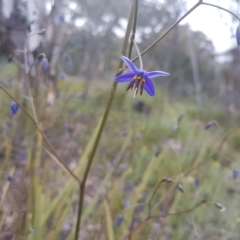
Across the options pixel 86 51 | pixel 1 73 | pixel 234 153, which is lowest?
pixel 234 153

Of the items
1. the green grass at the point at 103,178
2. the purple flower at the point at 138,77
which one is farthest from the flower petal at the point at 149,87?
the green grass at the point at 103,178

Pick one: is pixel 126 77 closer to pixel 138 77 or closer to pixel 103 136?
pixel 138 77

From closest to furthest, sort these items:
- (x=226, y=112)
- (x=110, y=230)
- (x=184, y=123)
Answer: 1. (x=110, y=230)
2. (x=184, y=123)
3. (x=226, y=112)

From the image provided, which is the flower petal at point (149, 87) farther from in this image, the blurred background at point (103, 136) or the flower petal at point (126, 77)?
the blurred background at point (103, 136)

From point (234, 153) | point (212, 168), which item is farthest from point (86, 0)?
point (234, 153)

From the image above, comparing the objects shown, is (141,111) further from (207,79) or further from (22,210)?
(22,210)

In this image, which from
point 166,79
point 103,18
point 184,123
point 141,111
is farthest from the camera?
point 166,79

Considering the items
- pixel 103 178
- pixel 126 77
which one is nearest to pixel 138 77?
pixel 126 77
